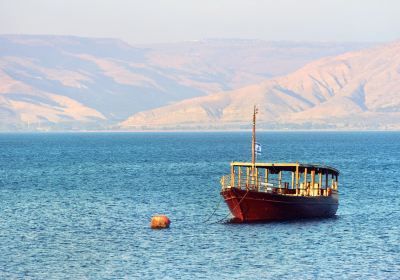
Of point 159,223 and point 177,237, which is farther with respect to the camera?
point 159,223

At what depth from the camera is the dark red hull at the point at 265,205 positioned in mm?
81875

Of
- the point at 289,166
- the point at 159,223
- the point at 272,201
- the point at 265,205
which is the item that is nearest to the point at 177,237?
the point at 159,223

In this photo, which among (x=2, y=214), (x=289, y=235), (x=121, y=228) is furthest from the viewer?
(x=2, y=214)

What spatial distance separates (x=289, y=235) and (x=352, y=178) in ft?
198

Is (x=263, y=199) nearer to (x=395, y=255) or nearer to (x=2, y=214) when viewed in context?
(x=395, y=255)

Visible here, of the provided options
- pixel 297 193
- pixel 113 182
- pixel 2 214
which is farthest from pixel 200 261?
pixel 113 182

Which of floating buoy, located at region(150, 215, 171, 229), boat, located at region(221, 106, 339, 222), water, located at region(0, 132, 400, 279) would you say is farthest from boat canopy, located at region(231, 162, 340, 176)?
floating buoy, located at region(150, 215, 171, 229)

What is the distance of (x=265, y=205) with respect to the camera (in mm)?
82562

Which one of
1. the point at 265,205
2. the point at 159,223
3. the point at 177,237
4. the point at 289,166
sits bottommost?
the point at 177,237

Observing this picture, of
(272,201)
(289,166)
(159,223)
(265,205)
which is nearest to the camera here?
(159,223)

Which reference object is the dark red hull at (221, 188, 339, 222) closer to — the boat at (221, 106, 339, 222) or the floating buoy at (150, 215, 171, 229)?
the boat at (221, 106, 339, 222)

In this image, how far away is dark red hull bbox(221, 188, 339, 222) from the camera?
269 ft

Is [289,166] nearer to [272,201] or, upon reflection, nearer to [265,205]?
[272,201]

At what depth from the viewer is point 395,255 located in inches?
2657
